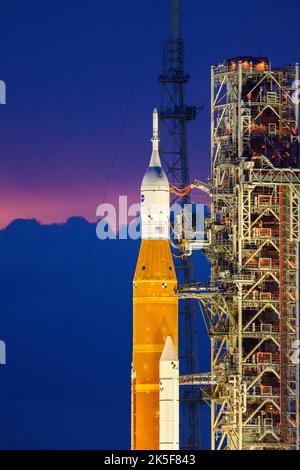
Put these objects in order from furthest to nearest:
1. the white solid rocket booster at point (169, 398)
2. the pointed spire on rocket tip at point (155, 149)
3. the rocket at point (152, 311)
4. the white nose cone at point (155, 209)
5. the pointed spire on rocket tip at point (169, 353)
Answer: the pointed spire on rocket tip at point (155, 149) → the white nose cone at point (155, 209) → the rocket at point (152, 311) → the pointed spire on rocket tip at point (169, 353) → the white solid rocket booster at point (169, 398)

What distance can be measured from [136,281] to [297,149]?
38.9ft

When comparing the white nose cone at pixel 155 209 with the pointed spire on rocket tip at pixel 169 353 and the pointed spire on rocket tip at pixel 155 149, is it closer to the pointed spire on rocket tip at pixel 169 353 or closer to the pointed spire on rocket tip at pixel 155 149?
the pointed spire on rocket tip at pixel 155 149

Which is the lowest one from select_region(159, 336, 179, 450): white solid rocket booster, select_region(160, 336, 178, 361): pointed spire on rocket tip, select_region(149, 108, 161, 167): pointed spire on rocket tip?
select_region(159, 336, 179, 450): white solid rocket booster

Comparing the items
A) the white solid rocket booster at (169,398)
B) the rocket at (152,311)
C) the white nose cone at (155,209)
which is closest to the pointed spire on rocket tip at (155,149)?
the rocket at (152,311)

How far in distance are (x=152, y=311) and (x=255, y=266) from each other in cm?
636

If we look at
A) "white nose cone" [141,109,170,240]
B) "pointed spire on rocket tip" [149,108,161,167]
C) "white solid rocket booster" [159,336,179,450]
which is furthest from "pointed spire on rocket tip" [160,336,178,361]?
"pointed spire on rocket tip" [149,108,161,167]

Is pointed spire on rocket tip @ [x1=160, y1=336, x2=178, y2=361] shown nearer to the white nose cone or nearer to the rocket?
the rocket

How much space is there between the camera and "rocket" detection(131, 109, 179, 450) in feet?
544

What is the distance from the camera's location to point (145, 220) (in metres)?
167

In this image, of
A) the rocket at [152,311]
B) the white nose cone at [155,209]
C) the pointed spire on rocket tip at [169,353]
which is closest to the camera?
the pointed spire on rocket tip at [169,353]

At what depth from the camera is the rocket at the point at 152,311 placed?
166 m
